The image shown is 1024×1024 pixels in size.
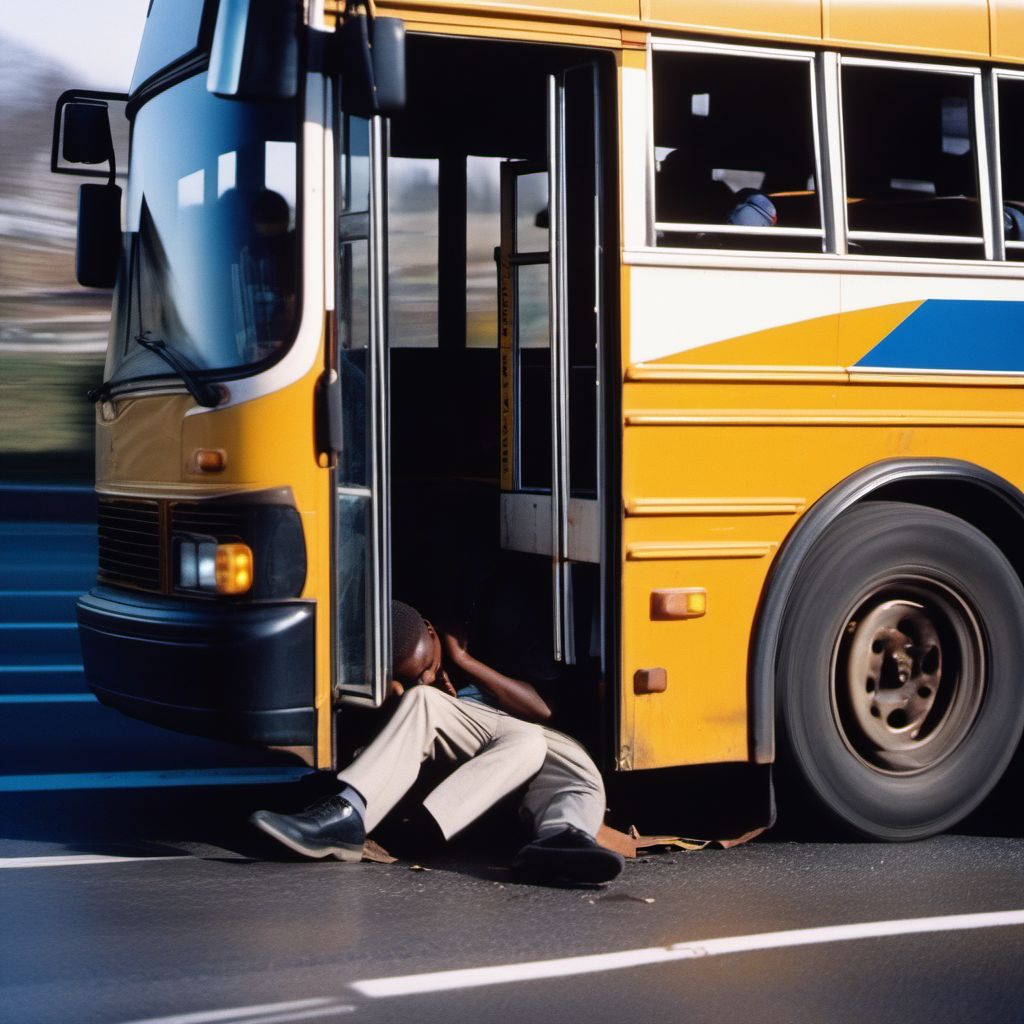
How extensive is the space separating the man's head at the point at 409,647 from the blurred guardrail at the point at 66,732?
1.62ft

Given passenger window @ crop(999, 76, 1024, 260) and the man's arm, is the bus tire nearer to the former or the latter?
the man's arm

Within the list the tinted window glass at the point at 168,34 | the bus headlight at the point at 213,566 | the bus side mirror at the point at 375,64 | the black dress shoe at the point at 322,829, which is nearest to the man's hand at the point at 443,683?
the black dress shoe at the point at 322,829

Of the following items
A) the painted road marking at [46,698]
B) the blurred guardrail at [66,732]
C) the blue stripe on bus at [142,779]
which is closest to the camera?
the blue stripe on bus at [142,779]

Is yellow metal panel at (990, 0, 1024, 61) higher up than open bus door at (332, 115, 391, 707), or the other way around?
yellow metal panel at (990, 0, 1024, 61)

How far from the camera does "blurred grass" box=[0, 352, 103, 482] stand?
75.2 ft

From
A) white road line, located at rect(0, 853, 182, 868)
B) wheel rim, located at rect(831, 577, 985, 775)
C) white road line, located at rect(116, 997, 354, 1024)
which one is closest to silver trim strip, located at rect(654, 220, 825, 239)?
wheel rim, located at rect(831, 577, 985, 775)

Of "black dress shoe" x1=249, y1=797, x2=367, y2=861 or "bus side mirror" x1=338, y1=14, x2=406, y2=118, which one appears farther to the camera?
"black dress shoe" x1=249, y1=797, x2=367, y2=861

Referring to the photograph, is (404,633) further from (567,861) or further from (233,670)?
(567,861)

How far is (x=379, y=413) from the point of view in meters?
5.59

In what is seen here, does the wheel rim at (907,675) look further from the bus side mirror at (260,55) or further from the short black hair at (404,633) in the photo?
the bus side mirror at (260,55)

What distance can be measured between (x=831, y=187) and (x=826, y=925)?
2407 mm

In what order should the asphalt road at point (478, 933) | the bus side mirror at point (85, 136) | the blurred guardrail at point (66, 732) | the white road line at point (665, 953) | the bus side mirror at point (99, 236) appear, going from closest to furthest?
the asphalt road at point (478, 933) → the white road line at point (665, 953) → the bus side mirror at point (99, 236) → the bus side mirror at point (85, 136) → the blurred guardrail at point (66, 732)

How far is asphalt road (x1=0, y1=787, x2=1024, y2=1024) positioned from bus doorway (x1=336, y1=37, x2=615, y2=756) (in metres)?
0.63

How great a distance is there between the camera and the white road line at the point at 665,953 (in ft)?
14.9
